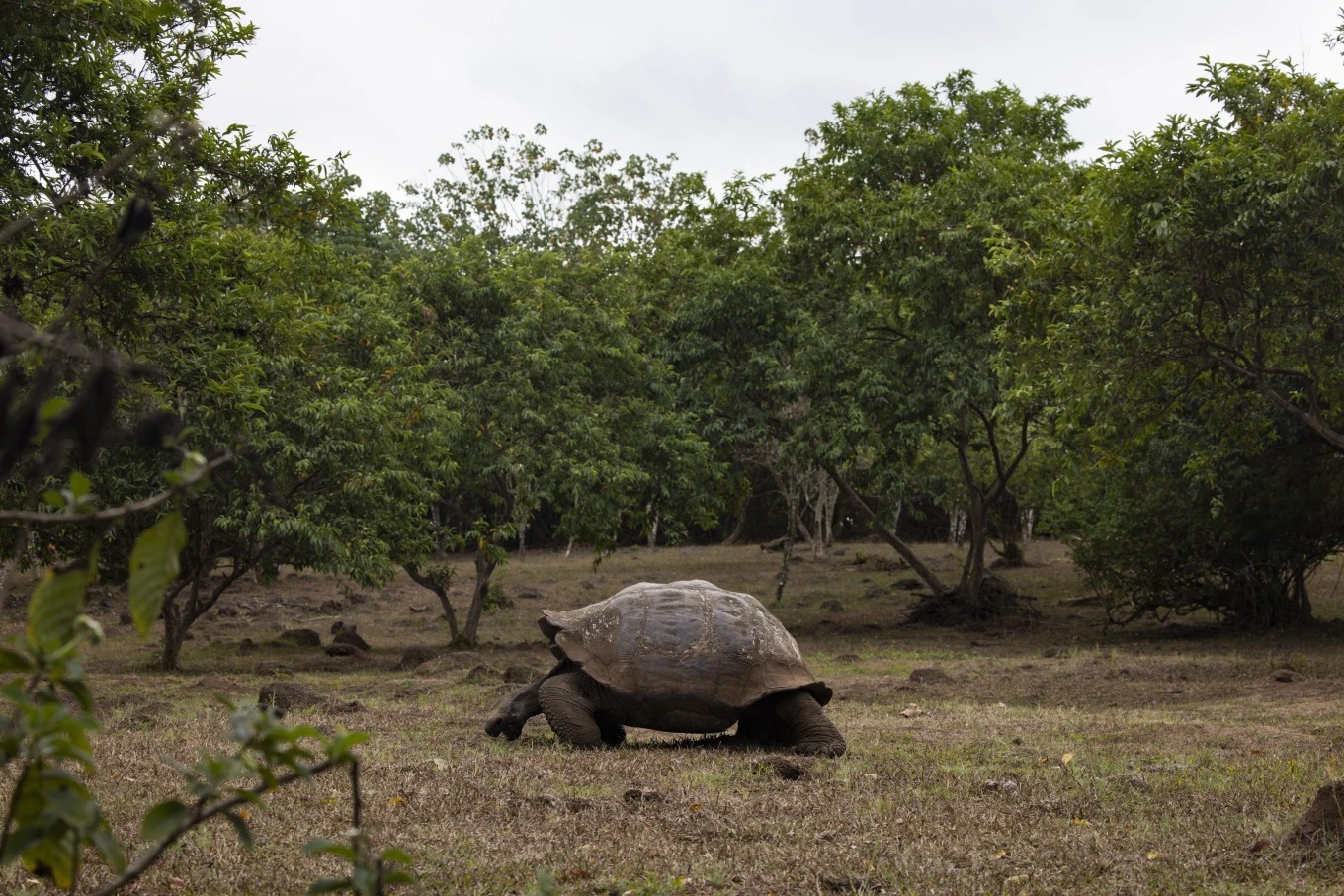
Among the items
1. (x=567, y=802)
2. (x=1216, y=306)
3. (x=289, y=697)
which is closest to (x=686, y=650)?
(x=567, y=802)

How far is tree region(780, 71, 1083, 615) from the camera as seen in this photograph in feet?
65.1

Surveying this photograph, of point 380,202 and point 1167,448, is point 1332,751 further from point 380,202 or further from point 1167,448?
point 380,202

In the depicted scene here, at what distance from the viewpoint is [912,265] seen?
1983 cm

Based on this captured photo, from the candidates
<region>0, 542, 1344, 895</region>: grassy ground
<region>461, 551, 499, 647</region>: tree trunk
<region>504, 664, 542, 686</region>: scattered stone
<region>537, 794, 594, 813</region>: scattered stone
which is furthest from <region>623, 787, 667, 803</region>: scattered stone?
<region>461, 551, 499, 647</region>: tree trunk

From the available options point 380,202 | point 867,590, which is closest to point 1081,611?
point 867,590

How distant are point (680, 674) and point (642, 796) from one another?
6.21ft

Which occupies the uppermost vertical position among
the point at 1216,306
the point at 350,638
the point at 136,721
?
the point at 1216,306

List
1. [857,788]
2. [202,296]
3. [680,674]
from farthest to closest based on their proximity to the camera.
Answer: [202,296] < [680,674] < [857,788]

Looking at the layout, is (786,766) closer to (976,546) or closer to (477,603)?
(477,603)

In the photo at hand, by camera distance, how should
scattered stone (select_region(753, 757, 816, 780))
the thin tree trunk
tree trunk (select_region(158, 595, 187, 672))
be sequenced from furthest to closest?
1. the thin tree trunk
2. tree trunk (select_region(158, 595, 187, 672))
3. scattered stone (select_region(753, 757, 816, 780))

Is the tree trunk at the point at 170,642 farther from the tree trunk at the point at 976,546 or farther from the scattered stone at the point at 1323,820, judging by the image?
the scattered stone at the point at 1323,820

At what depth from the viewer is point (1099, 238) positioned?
50.4ft

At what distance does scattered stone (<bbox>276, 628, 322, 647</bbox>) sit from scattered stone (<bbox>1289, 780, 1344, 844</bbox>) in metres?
17.7

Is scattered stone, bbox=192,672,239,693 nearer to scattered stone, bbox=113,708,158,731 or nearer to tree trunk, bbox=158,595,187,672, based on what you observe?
tree trunk, bbox=158,595,187,672
